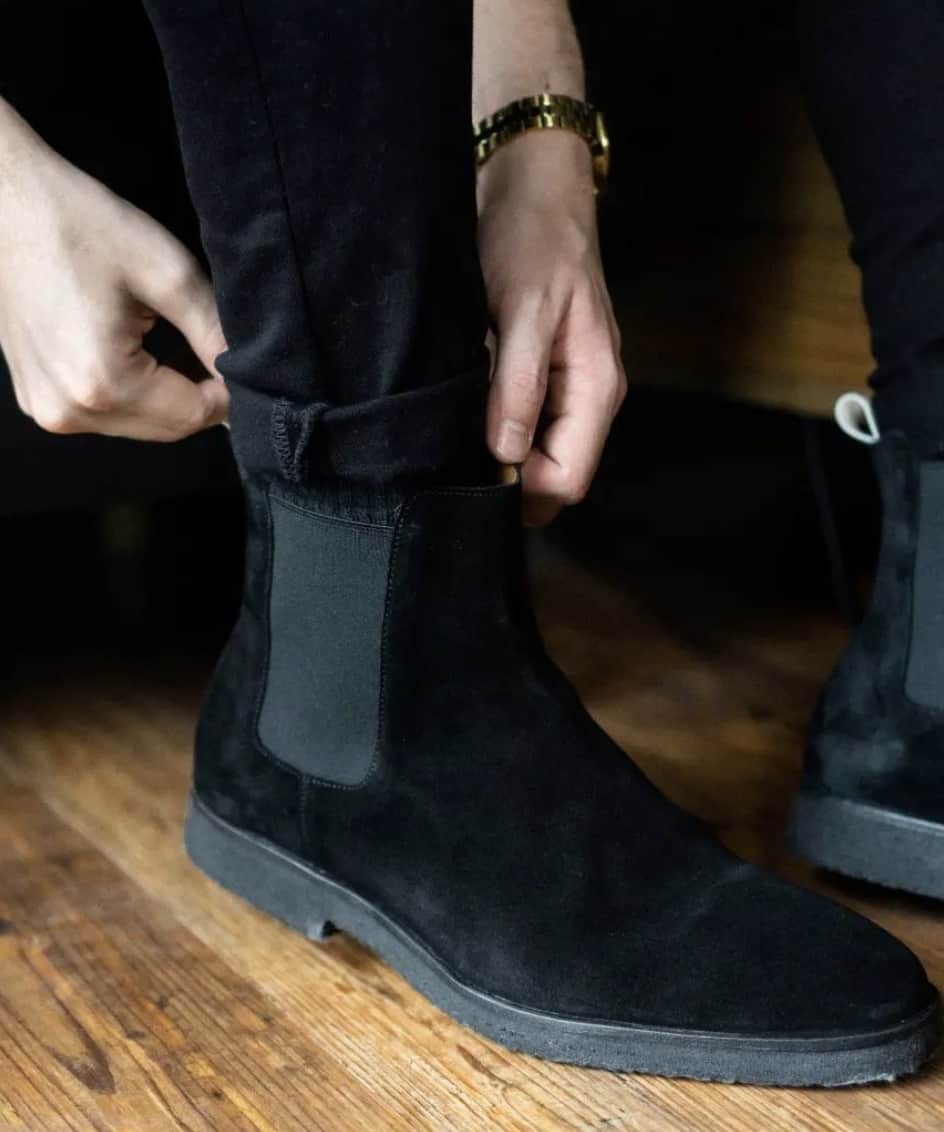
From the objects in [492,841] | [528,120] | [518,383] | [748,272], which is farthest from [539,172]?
[748,272]

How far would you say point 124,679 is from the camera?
116 centimetres

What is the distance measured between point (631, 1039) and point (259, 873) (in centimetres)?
23

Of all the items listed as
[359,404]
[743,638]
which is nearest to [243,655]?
[359,404]

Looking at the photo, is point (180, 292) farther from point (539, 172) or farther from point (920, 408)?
point (920, 408)

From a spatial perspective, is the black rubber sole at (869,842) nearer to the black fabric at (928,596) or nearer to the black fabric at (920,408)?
the black fabric at (928,596)

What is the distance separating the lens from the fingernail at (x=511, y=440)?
670 millimetres

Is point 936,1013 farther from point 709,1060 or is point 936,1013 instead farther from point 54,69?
point 54,69

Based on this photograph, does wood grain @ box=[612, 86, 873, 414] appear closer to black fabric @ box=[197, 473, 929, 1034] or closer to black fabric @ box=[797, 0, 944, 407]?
black fabric @ box=[797, 0, 944, 407]

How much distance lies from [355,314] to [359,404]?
0.13 ft

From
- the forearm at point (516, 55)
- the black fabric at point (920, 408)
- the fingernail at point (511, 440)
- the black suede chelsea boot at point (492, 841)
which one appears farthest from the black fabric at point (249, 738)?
the black fabric at point (920, 408)

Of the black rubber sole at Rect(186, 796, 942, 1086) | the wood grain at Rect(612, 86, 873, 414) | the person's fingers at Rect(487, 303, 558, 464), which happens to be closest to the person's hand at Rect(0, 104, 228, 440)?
the person's fingers at Rect(487, 303, 558, 464)

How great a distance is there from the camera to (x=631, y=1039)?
1.95 ft

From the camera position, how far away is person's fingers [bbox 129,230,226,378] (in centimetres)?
67

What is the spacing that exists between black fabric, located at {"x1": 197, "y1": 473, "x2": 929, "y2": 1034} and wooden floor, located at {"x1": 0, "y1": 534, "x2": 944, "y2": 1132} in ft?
0.13
